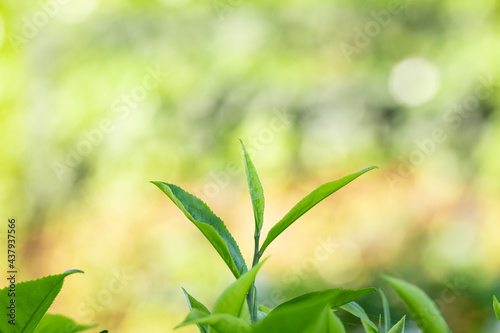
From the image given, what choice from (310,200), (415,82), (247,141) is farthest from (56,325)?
(415,82)

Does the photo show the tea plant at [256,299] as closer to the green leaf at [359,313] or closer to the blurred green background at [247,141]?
the green leaf at [359,313]

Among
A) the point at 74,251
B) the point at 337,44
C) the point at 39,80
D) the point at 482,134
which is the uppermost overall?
the point at 39,80

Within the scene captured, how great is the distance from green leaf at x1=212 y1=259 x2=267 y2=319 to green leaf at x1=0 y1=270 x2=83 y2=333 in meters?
0.08

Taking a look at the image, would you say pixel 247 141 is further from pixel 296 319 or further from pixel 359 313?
pixel 296 319

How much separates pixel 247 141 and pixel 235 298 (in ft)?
7.62

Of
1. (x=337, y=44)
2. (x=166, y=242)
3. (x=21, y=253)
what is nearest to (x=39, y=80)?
(x=21, y=253)

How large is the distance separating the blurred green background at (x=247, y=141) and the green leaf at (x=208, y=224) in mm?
2103

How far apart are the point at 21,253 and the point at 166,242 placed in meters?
0.72

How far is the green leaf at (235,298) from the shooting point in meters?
0.27

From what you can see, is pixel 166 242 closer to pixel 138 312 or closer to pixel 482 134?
pixel 138 312

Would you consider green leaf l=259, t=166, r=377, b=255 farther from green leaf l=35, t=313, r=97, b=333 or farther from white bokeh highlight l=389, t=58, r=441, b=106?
white bokeh highlight l=389, t=58, r=441, b=106

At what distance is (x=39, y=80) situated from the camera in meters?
2.95

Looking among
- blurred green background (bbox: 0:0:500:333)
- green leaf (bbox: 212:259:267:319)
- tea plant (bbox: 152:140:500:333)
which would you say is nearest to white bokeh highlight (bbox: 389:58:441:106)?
blurred green background (bbox: 0:0:500:333)

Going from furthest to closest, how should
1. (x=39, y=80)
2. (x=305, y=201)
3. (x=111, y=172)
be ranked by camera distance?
(x=39, y=80), (x=111, y=172), (x=305, y=201)
